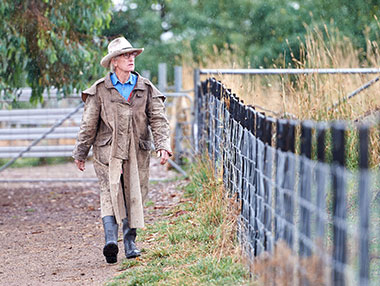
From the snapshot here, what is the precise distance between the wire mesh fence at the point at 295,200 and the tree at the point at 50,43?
3.92 metres

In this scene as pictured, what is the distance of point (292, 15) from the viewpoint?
23172 mm

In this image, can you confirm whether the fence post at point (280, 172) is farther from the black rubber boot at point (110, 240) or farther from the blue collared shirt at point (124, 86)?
the blue collared shirt at point (124, 86)

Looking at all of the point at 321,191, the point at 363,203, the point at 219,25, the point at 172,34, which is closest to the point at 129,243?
the point at 321,191

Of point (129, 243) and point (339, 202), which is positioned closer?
point (339, 202)

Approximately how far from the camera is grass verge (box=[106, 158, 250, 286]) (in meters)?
4.91

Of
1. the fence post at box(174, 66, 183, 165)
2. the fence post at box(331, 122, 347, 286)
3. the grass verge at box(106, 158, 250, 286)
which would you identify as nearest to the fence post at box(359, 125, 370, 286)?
the fence post at box(331, 122, 347, 286)

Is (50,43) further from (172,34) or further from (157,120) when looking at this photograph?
(172,34)

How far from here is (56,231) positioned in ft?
26.4

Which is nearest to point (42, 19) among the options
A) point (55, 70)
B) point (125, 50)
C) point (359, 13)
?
point (55, 70)

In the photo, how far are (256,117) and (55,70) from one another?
621 centimetres

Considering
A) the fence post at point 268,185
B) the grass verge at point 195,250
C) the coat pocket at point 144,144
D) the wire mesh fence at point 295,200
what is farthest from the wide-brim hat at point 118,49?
the fence post at point 268,185

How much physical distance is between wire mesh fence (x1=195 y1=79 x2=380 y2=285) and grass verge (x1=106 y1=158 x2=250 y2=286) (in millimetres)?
164

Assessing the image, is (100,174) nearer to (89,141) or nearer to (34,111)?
(89,141)

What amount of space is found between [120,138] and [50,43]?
156 inches
